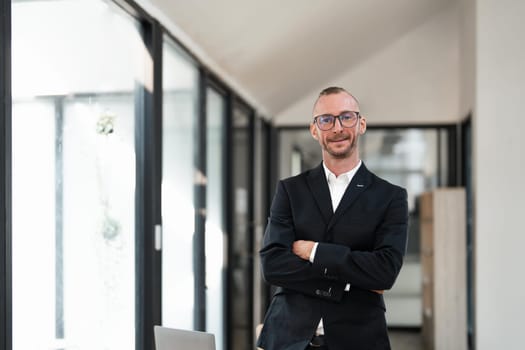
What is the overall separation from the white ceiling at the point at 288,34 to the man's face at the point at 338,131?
1.61m

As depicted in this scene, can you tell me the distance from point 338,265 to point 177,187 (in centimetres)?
200

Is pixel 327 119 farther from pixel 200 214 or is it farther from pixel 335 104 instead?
pixel 200 214

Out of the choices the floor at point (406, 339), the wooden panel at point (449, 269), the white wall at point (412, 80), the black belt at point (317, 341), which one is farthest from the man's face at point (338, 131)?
the white wall at point (412, 80)

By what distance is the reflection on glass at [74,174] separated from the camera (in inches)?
84.0

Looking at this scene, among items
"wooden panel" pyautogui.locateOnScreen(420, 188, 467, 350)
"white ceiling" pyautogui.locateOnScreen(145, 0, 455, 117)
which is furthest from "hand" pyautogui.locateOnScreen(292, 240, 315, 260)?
"wooden panel" pyautogui.locateOnScreen(420, 188, 467, 350)

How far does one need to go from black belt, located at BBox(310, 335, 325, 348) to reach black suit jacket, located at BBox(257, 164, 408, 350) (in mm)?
25

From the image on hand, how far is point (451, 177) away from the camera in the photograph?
23.8ft

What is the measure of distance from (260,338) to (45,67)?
1.18m

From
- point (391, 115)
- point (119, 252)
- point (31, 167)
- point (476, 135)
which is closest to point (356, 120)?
point (31, 167)

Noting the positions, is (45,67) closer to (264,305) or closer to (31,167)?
(31,167)

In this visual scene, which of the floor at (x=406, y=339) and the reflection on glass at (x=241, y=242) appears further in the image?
the floor at (x=406, y=339)

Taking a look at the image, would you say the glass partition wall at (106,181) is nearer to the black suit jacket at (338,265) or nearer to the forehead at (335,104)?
the black suit jacket at (338,265)

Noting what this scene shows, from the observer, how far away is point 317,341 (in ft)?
6.26
